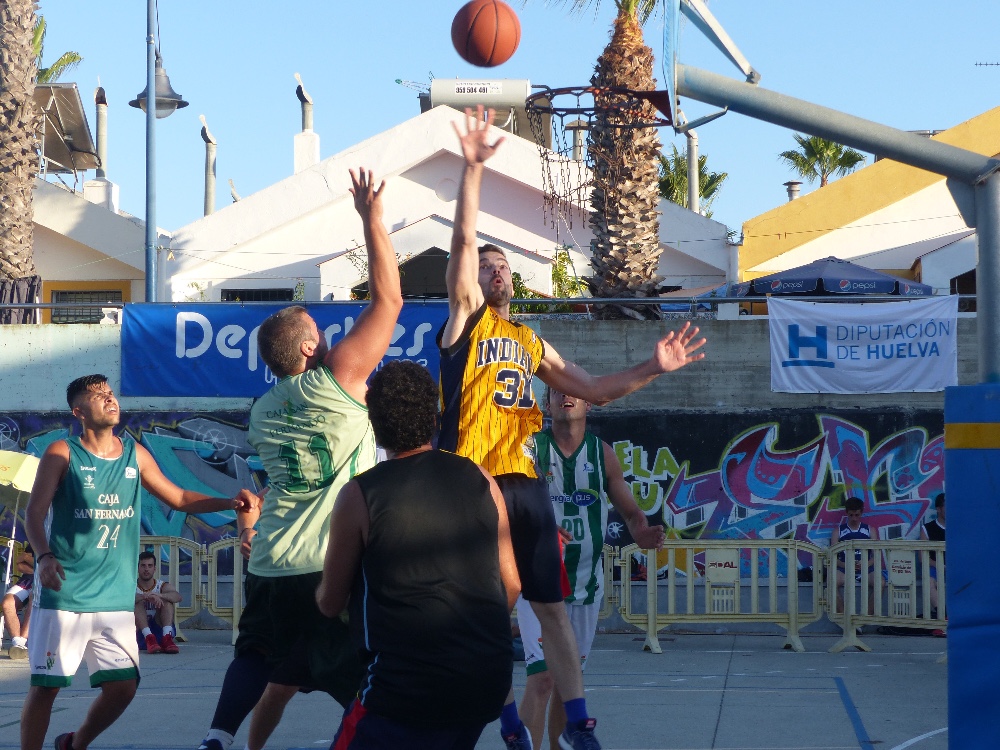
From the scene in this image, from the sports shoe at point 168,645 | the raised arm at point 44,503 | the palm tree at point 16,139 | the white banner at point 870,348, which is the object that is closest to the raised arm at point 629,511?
the raised arm at point 44,503

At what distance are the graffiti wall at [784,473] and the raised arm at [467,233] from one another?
29.1ft

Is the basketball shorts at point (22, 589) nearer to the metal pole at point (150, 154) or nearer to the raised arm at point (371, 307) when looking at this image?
the metal pole at point (150, 154)

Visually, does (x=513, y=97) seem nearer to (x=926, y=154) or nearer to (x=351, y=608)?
(x=926, y=154)

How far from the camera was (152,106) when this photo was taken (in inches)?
653

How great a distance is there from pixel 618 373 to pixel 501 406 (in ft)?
2.07

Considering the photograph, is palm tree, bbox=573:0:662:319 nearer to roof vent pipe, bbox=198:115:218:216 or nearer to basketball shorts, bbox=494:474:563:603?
basketball shorts, bbox=494:474:563:603

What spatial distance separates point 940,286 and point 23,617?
630 inches

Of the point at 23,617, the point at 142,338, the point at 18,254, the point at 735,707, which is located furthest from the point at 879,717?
the point at 18,254

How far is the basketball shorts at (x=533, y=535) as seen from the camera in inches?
200

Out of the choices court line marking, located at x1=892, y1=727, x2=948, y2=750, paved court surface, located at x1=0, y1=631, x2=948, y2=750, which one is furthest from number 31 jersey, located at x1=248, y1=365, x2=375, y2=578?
court line marking, located at x1=892, y1=727, x2=948, y2=750

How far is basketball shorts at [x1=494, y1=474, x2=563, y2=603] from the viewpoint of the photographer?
5.08 m

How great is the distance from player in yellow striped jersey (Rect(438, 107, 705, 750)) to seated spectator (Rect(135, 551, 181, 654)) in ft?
22.8

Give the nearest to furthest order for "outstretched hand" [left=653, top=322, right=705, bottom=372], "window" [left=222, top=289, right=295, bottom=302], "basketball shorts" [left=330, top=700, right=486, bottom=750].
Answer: "basketball shorts" [left=330, top=700, right=486, bottom=750], "outstretched hand" [left=653, top=322, right=705, bottom=372], "window" [left=222, top=289, right=295, bottom=302]

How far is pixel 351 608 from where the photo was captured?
3826 mm
